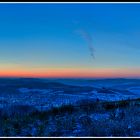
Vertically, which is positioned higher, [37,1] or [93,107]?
[37,1]

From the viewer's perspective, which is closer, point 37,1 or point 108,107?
point 37,1

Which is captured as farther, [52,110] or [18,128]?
[52,110]

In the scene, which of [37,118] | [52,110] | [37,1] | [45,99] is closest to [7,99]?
[45,99]

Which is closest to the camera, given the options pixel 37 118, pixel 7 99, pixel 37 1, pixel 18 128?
pixel 37 1

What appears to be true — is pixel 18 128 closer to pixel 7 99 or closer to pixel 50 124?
pixel 50 124

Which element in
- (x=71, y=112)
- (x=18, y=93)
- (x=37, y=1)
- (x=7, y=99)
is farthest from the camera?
(x=18, y=93)

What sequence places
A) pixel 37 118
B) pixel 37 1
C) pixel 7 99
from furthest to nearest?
pixel 7 99, pixel 37 118, pixel 37 1

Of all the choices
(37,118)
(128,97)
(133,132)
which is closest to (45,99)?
(128,97)

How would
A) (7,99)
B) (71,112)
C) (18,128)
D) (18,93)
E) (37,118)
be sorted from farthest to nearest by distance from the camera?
(18,93), (7,99), (71,112), (37,118), (18,128)

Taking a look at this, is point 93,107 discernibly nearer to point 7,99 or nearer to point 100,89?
point 7,99
